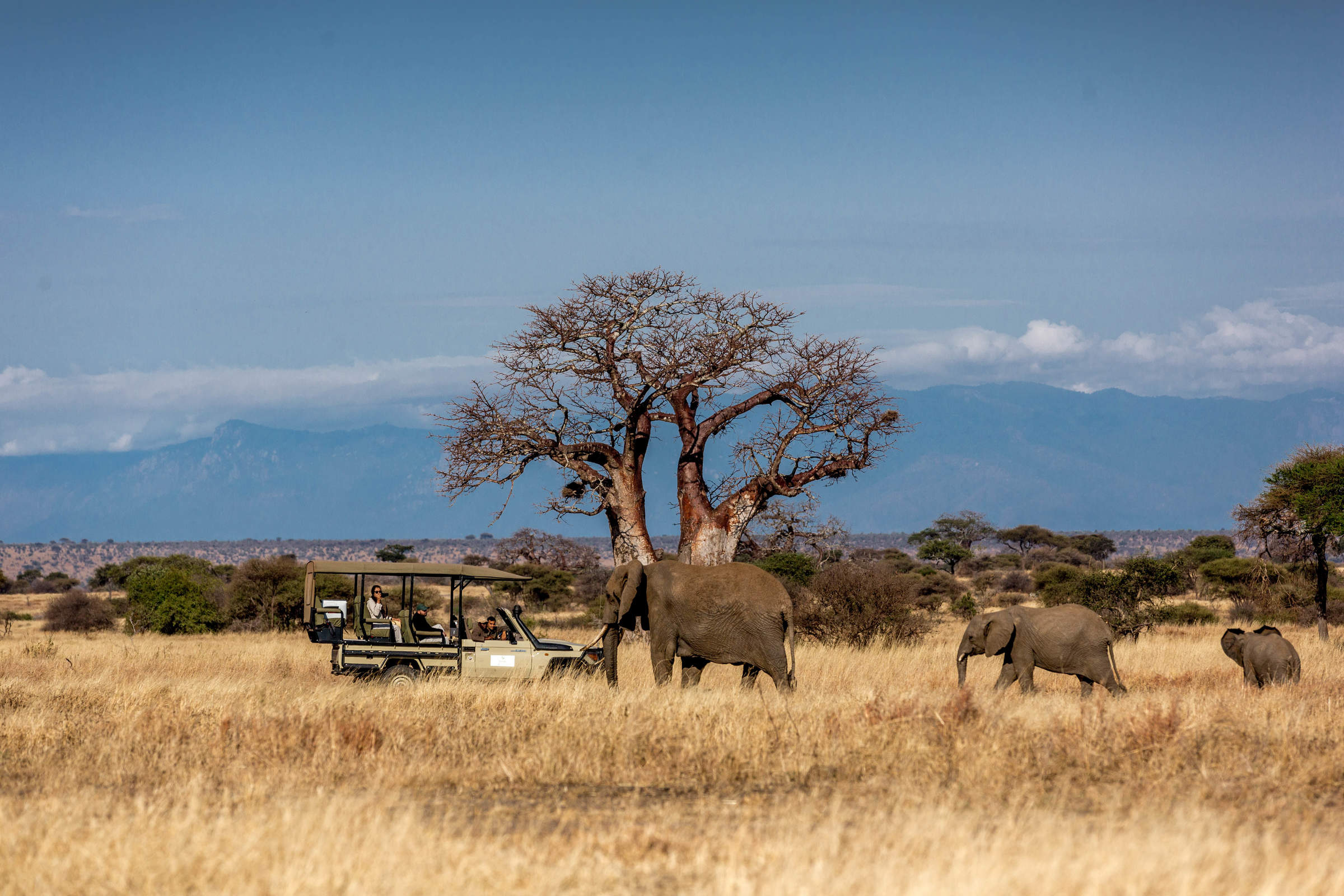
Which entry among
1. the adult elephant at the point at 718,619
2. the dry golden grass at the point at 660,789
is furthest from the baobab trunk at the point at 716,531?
the dry golden grass at the point at 660,789

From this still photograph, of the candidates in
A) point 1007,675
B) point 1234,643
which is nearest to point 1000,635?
point 1007,675

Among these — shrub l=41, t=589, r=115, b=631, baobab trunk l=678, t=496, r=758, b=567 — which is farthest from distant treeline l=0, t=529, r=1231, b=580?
baobab trunk l=678, t=496, r=758, b=567

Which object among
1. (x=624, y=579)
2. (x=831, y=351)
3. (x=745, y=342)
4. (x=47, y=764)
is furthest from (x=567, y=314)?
(x=47, y=764)

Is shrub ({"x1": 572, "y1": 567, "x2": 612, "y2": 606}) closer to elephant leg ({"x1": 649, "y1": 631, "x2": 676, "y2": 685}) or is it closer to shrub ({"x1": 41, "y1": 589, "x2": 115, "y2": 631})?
shrub ({"x1": 41, "y1": 589, "x2": 115, "y2": 631})

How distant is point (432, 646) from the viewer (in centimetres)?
1526

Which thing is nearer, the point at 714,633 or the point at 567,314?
the point at 714,633

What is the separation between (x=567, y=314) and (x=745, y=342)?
141 inches

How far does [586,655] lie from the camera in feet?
52.3

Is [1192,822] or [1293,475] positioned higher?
[1293,475]

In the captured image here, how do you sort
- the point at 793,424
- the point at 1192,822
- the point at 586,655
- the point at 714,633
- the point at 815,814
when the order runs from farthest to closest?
the point at 793,424 → the point at 586,655 → the point at 714,633 → the point at 815,814 → the point at 1192,822

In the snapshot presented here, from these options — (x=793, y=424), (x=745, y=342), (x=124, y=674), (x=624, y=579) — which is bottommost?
(x=124, y=674)

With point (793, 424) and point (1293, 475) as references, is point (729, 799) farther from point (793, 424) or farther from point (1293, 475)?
point (1293, 475)

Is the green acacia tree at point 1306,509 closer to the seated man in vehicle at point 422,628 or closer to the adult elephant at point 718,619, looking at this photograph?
the adult elephant at point 718,619

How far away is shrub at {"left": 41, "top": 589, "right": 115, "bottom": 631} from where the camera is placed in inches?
1531
